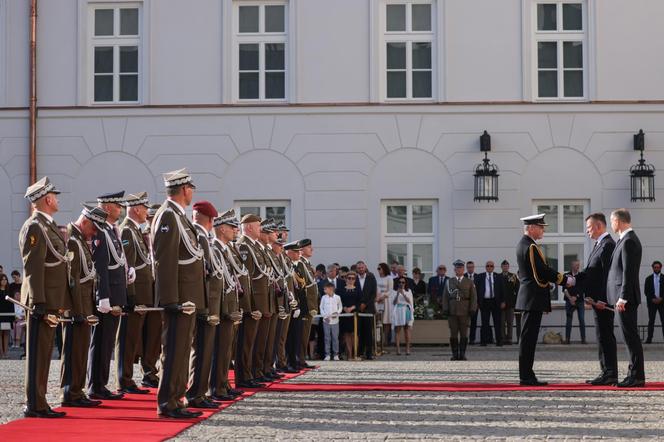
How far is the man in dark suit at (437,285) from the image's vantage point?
26.3 m

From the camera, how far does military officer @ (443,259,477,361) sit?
866 inches

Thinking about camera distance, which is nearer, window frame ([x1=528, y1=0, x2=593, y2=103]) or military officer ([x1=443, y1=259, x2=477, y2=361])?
military officer ([x1=443, y1=259, x2=477, y2=361])

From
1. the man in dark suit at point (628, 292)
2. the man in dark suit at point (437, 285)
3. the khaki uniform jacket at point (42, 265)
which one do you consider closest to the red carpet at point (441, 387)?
the man in dark suit at point (628, 292)

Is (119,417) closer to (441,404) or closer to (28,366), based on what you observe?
(28,366)

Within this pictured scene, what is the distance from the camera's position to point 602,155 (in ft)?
90.8

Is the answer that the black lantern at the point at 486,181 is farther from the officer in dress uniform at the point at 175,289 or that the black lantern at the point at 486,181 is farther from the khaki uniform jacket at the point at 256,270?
the officer in dress uniform at the point at 175,289

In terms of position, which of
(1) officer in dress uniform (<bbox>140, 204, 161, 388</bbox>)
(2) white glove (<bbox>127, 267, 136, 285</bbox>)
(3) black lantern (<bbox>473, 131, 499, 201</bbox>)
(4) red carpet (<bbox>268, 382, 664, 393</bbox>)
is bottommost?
(4) red carpet (<bbox>268, 382, 664, 393</bbox>)

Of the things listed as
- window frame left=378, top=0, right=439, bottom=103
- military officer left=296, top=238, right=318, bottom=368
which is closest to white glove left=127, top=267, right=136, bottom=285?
military officer left=296, top=238, right=318, bottom=368

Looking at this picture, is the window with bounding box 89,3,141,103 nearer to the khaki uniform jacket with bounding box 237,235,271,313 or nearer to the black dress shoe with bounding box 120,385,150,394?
the khaki uniform jacket with bounding box 237,235,271,313

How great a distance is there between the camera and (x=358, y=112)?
2784cm

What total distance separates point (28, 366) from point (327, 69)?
58.1ft

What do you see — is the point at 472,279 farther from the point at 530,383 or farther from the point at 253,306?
the point at 253,306

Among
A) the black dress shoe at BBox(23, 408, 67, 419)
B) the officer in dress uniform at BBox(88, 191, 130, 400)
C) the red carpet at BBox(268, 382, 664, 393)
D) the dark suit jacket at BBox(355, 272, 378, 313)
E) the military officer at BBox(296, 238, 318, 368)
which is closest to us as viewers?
the black dress shoe at BBox(23, 408, 67, 419)

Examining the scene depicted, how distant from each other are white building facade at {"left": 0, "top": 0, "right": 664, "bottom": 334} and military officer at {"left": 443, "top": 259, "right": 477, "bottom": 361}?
5177 mm
